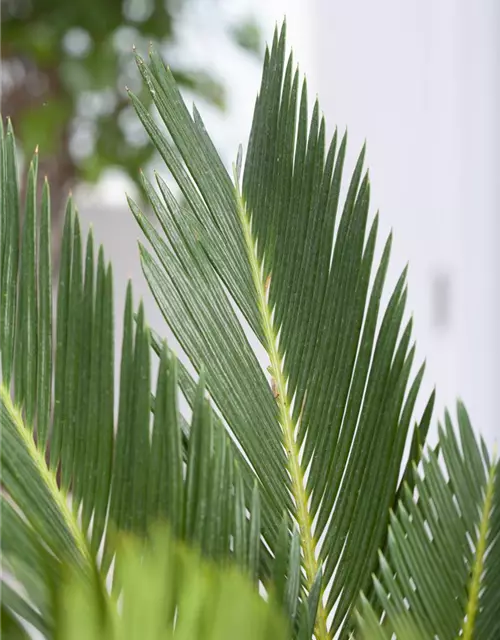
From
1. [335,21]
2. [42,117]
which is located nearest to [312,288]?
[42,117]

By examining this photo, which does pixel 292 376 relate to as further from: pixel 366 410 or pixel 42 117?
pixel 42 117

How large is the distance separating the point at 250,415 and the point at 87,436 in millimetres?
99

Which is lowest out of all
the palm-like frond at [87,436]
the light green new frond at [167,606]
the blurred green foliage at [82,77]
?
the light green new frond at [167,606]

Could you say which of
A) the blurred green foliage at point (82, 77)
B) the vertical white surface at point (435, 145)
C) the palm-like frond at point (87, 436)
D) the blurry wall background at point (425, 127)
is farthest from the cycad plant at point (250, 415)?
the vertical white surface at point (435, 145)

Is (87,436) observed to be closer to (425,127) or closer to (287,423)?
(287,423)

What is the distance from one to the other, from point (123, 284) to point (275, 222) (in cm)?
94

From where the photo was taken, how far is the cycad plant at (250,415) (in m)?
0.28

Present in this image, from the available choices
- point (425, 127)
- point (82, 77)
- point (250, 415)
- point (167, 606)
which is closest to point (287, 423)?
point (250, 415)

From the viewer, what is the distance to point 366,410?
370 millimetres

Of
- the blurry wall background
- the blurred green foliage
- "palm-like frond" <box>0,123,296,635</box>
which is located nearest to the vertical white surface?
the blurry wall background

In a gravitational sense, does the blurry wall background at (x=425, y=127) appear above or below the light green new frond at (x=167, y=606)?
above

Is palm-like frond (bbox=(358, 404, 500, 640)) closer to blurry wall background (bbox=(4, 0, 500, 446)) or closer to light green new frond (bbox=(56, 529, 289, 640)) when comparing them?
light green new frond (bbox=(56, 529, 289, 640))

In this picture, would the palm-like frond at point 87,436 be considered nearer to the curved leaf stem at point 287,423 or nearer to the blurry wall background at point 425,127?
the curved leaf stem at point 287,423

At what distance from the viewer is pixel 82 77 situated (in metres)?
1.19
